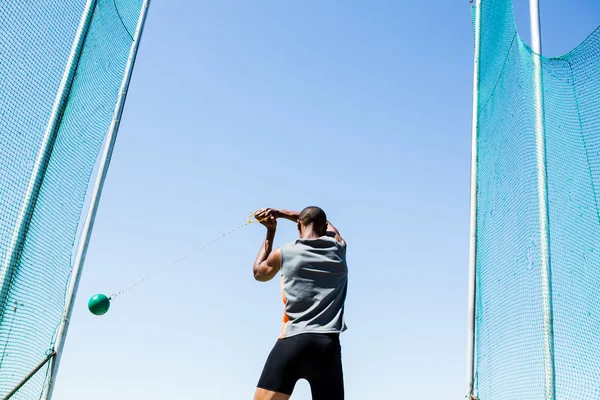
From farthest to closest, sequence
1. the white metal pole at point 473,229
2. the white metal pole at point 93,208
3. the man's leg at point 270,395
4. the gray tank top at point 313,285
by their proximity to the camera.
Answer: the white metal pole at point 473,229, the white metal pole at point 93,208, the gray tank top at point 313,285, the man's leg at point 270,395

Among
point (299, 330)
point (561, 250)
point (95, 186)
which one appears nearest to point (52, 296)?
point (95, 186)

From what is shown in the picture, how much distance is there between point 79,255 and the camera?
5.14 meters

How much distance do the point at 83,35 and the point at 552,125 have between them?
12.5 ft

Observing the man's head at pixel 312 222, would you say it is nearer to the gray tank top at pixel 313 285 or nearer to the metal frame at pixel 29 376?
the gray tank top at pixel 313 285

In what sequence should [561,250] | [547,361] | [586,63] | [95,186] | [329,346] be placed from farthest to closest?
1. [95,186]
2. [586,63]
3. [561,250]
4. [547,361]
5. [329,346]

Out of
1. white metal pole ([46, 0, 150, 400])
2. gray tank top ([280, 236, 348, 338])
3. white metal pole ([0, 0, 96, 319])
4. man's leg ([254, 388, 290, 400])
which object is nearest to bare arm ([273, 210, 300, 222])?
gray tank top ([280, 236, 348, 338])

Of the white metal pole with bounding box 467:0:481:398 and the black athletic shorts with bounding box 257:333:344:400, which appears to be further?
the white metal pole with bounding box 467:0:481:398

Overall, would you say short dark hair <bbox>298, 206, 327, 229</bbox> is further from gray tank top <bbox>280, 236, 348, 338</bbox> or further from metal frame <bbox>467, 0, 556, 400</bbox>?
metal frame <bbox>467, 0, 556, 400</bbox>

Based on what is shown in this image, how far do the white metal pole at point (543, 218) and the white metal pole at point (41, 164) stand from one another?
11.9 feet

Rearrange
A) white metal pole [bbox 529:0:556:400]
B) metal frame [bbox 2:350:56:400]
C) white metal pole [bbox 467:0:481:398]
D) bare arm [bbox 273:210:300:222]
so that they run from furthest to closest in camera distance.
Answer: white metal pole [bbox 467:0:481:398] → white metal pole [bbox 529:0:556:400] → metal frame [bbox 2:350:56:400] → bare arm [bbox 273:210:300:222]

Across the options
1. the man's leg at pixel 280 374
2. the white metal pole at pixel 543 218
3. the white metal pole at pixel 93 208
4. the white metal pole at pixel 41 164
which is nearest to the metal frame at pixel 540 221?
the white metal pole at pixel 543 218

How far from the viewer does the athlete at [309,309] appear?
2.96 m

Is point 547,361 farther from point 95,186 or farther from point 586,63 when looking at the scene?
point 95,186

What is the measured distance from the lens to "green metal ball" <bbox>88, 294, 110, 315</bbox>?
5027mm
